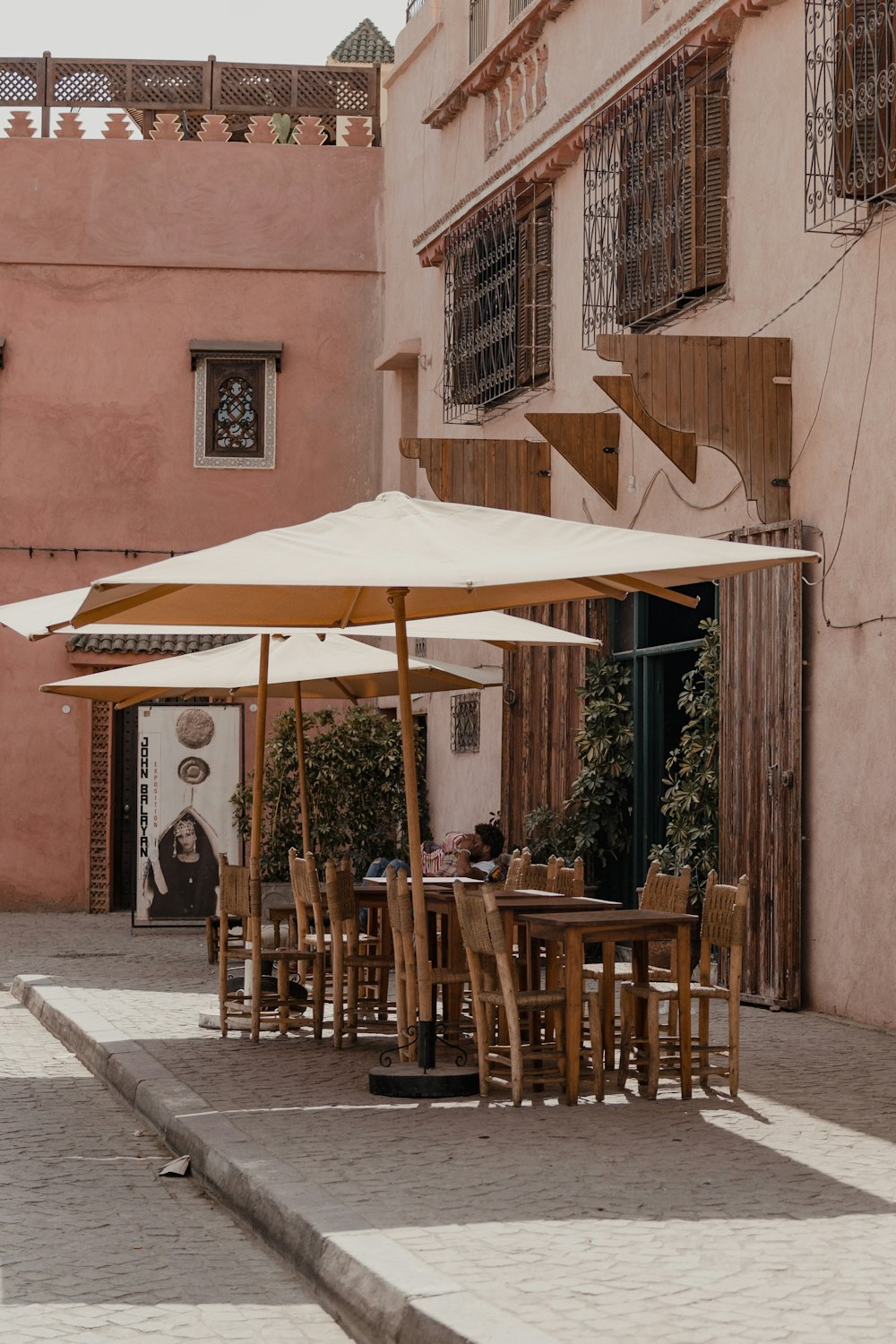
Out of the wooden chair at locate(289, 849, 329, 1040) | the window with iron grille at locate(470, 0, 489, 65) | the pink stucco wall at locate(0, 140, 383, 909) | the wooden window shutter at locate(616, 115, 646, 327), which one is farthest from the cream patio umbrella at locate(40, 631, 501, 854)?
the pink stucco wall at locate(0, 140, 383, 909)

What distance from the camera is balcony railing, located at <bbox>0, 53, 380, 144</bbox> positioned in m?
23.6

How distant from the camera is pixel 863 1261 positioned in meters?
5.33

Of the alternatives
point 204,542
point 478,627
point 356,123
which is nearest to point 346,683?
point 478,627

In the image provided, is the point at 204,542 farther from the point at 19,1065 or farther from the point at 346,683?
the point at 19,1065

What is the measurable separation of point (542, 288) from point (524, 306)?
0.23 m

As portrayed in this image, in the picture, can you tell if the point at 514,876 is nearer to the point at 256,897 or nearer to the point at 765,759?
the point at 256,897

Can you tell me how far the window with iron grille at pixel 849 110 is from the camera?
1076 cm

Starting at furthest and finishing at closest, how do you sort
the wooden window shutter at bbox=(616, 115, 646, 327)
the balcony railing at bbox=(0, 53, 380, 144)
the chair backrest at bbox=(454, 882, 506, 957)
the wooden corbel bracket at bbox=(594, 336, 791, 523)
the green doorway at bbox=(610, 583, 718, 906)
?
the balcony railing at bbox=(0, 53, 380, 144) < the green doorway at bbox=(610, 583, 718, 906) < the wooden window shutter at bbox=(616, 115, 646, 327) < the wooden corbel bracket at bbox=(594, 336, 791, 523) < the chair backrest at bbox=(454, 882, 506, 957)

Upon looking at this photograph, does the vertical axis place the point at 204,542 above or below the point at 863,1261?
above

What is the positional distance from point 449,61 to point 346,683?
27.3 ft

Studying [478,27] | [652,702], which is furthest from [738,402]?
[478,27]

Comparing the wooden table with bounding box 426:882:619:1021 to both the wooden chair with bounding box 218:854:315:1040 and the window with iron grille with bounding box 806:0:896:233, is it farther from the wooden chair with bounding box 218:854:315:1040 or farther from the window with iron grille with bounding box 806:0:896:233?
the window with iron grille with bounding box 806:0:896:233

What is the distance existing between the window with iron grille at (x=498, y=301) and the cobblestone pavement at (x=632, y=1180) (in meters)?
8.09

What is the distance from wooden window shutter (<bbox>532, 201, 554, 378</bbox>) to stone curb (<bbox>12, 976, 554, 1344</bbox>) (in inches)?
358
